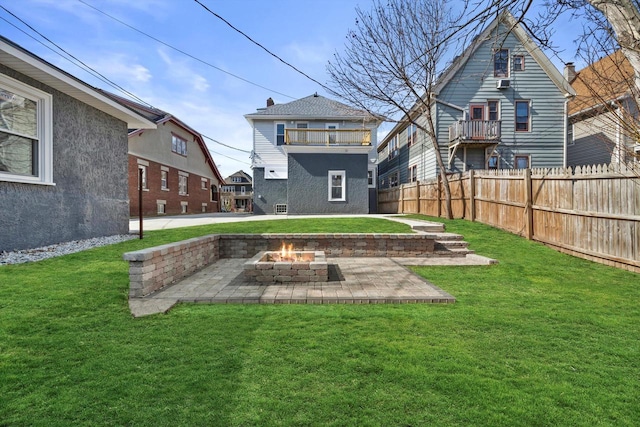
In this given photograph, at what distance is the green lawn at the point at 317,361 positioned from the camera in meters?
2.02

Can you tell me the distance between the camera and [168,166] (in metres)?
22.2

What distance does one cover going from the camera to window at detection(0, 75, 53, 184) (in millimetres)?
6410

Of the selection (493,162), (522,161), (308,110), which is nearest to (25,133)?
(308,110)

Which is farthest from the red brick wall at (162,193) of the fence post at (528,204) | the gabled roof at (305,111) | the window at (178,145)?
the fence post at (528,204)

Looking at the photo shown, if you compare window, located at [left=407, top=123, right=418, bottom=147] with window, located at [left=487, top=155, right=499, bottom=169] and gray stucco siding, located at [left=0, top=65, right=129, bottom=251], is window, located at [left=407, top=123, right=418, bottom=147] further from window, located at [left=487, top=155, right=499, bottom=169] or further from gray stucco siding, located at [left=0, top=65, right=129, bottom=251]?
gray stucco siding, located at [left=0, top=65, right=129, bottom=251]

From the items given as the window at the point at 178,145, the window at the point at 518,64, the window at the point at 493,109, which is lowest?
the window at the point at 178,145

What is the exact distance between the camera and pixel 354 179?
1822 cm

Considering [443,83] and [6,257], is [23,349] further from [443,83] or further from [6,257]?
[443,83]

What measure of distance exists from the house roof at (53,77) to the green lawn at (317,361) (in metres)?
4.20

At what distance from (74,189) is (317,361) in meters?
8.35

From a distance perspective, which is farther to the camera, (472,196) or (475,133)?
(475,133)

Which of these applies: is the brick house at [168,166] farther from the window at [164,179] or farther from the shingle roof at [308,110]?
the shingle roof at [308,110]

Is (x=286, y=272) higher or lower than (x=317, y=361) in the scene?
higher

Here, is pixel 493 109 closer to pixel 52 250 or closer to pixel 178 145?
pixel 52 250
